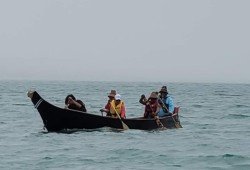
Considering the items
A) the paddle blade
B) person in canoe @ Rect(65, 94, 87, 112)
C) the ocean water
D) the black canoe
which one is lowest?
the ocean water

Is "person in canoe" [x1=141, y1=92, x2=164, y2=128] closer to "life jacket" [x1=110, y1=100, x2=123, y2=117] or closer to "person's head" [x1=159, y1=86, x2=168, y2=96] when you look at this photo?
"person's head" [x1=159, y1=86, x2=168, y2=96]

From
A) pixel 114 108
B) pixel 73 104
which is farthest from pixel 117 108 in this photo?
pixel 73 104

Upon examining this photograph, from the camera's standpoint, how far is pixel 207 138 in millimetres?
22750

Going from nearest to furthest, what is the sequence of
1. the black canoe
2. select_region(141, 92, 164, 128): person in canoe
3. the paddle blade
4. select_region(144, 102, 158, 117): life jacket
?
the black canoe → the paddle blade → select_region(141, 92, 164, 128): person in canoe → select_region(144, 102, 158, 117): life jacket

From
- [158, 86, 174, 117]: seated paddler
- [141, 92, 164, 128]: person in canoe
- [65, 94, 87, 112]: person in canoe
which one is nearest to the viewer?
[65, 94, 87, 112]: person in canoe

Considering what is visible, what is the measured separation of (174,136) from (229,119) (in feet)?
32.8

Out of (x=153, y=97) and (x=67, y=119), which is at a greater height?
(x=153, y=97)

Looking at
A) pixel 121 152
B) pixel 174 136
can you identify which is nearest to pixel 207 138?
pixel 174 136

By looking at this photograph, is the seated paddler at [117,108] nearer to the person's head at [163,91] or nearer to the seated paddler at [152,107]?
the seated paddler at [152,107]

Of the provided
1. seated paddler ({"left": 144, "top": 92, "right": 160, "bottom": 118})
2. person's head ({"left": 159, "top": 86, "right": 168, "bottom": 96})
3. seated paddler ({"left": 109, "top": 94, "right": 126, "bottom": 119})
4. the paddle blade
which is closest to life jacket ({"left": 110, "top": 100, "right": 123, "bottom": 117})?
seated paddler ({"left": 109, "top": 94, "right": 126, "bottom": 119})

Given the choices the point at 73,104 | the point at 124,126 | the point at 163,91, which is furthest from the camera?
the point at 163,91

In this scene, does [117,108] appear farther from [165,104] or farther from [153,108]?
[165,104]

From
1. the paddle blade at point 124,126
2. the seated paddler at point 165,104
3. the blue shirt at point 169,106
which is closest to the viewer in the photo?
the paddle blade at point 124,126

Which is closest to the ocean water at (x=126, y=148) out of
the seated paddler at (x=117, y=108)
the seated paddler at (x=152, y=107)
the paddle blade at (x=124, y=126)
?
the paddle blade at (x=124, y=126)
